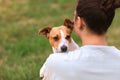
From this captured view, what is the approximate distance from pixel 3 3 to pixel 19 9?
2.77ft

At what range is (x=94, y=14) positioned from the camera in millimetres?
3723

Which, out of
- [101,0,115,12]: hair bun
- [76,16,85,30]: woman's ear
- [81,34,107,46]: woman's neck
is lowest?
[81,34,107,46]: woman's neck

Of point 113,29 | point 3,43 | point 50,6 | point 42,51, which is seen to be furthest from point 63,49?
point 50,6

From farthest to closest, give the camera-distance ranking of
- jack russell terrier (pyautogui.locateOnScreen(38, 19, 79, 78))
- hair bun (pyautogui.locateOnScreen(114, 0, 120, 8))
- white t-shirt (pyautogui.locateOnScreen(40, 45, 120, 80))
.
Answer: jack russell terrier (pyautogui.locateOnScreen(38, 19, 79, 78)) < hair bun (pyautogui.locateOnScreen(114, 0, 120, 8)) < white t-shirt (pyautogui.locateOnScreen(40, 45, 120, 80))

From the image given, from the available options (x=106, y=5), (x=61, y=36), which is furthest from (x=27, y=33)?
(x=106, y=5)

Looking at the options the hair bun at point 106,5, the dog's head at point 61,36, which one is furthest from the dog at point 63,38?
the hair bun at point 106,5

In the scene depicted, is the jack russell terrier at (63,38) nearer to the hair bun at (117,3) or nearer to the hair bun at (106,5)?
the hair bun at (117,3)

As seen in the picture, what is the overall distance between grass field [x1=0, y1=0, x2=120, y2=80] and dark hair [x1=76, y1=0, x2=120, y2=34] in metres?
3.72

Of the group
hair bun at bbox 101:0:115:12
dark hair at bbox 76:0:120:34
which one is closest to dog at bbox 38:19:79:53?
hair bun at bbox 101:0:115:12

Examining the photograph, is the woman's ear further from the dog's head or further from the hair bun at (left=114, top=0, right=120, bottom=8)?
the dog's head

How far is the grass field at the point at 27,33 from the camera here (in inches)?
325

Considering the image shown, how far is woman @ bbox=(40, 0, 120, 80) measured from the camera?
145 inches

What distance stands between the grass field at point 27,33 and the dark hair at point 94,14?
12.2ft

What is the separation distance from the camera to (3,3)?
15.0 metres
